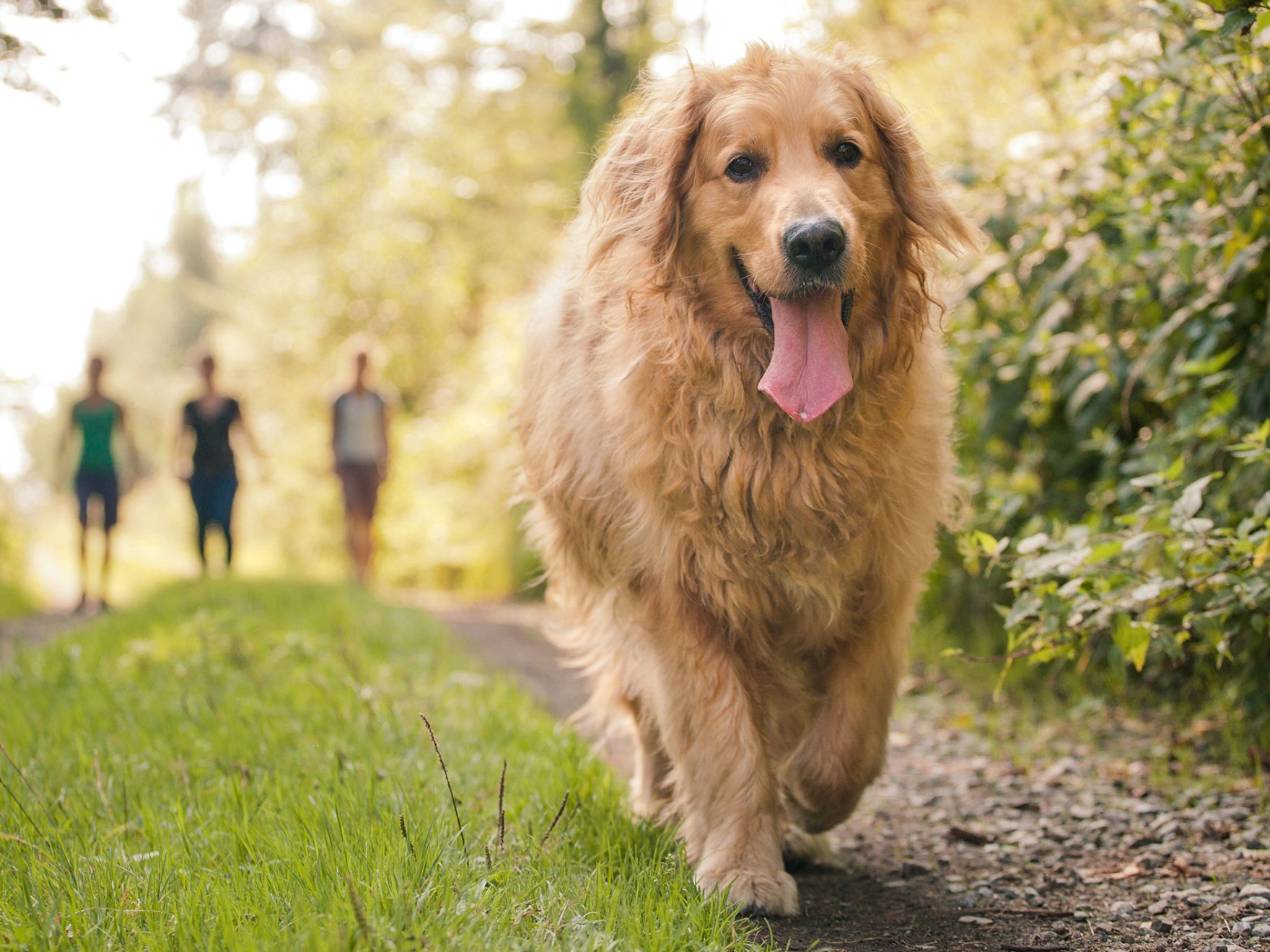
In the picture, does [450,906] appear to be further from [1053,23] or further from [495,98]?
[495,98]

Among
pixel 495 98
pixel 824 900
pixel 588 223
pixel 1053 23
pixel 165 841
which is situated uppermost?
pixel 495 98

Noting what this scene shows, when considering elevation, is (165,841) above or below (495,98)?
below

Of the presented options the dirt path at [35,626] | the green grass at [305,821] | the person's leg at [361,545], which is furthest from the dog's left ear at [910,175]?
the person's leg at [361,545]

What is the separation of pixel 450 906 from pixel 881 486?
58.7 inches

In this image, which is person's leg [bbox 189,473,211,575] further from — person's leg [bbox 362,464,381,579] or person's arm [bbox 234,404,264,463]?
person's leg [bbox 362,464,381,579]

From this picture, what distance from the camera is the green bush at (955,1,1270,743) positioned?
303 centimetres

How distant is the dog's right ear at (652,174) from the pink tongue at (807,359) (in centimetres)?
38

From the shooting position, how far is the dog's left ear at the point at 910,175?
10.0 feet

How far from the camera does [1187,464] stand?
12.2 feet

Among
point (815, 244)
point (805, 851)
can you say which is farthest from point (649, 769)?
point (815, 244)

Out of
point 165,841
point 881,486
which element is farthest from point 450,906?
point 881,486

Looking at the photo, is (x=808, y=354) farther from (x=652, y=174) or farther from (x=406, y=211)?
(x=406, y=211)

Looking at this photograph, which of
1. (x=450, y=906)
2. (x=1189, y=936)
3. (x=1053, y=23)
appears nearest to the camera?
(x=450, y=906)

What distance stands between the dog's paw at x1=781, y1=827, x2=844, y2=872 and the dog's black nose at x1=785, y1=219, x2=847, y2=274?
160 cm
